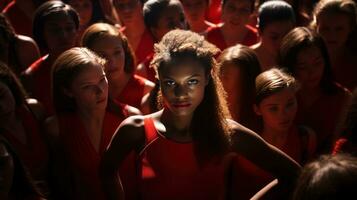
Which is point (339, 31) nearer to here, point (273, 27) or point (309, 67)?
point (273, 27)

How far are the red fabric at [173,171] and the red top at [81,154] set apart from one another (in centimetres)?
51

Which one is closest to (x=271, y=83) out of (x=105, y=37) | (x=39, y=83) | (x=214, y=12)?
(x=105, y=37)

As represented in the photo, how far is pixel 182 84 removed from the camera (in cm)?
223

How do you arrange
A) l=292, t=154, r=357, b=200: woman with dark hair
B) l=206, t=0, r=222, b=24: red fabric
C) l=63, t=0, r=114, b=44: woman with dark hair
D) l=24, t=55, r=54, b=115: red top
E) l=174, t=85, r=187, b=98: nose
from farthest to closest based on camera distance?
l=206, t=0, r=222, b=24: red fabric
l=63, t=0, r=114, b=44: woman with dark hair
l=24, t=55, r=54, b=115: red top
l=174, t=85, r=187, b=98: nose
l=292, t=154, r=357, b=200: woman with dark hair

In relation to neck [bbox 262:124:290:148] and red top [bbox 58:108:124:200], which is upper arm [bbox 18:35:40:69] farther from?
neck [bbox 262:124:290:148]

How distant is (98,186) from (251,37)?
7.15 feet

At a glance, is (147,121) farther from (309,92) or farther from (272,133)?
(309,92)

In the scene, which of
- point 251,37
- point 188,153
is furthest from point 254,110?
point 251,37

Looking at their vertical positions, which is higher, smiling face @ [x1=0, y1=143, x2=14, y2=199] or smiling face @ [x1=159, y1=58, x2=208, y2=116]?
smiling face @ [x1=159, y1=58, x2=208, y2=116]

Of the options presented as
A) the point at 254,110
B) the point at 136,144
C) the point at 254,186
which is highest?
the point at 136,144

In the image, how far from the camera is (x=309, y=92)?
337cm

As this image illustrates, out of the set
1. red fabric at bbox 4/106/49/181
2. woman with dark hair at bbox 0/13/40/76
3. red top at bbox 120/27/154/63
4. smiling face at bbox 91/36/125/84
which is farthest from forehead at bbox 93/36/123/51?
red top at bbox 120/27/154/63

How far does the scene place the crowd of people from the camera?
228 cm

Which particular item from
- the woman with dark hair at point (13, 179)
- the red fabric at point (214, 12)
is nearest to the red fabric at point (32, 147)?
the woman with dark hair at point (13, 179)
